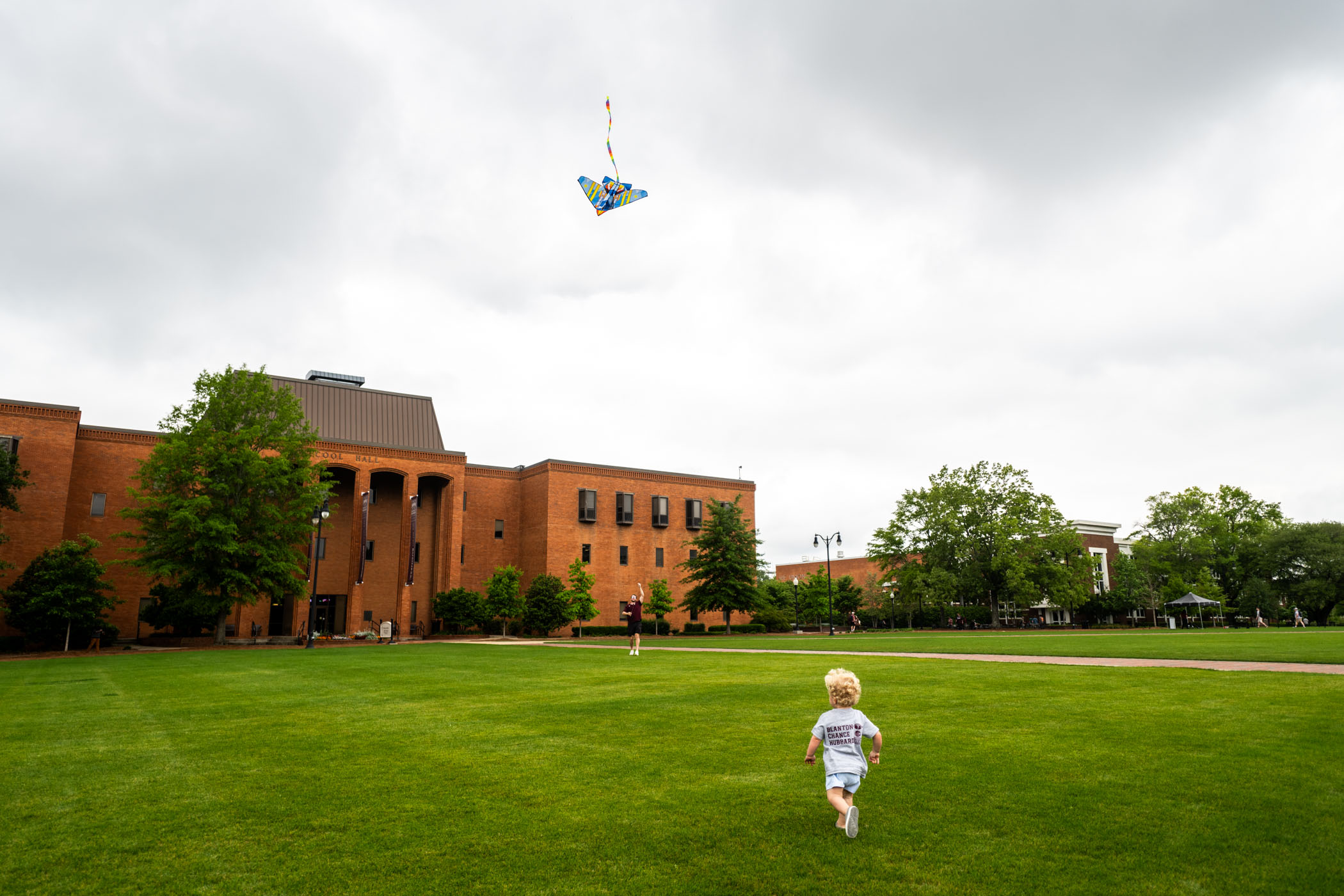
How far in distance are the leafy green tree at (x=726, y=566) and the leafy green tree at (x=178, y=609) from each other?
28.3 m

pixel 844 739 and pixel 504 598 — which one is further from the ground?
pixel 504 598

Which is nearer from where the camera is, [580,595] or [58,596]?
[58,596]

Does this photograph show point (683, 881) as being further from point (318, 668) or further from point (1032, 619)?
point (1032, 619)

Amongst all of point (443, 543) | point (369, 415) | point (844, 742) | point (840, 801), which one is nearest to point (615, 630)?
point (443, 543)

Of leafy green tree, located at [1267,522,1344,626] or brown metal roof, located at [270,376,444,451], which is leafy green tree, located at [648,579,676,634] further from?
leafy green tree, located at [1267,522,1344,626]

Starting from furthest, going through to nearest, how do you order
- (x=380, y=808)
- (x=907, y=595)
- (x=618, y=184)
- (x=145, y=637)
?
(x=907, y=595) < (x=145, y=637) < (x=618, y=184) < (x=380, y=808)

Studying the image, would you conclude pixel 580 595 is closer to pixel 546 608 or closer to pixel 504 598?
pixel 546 608

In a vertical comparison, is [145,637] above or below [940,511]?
below

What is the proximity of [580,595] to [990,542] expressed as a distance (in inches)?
1220

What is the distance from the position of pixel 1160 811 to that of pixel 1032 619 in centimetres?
8383

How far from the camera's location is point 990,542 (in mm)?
60312

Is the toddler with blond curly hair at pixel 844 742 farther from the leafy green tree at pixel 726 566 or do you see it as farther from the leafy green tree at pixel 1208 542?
the leafy green tree at pixel 1208 542

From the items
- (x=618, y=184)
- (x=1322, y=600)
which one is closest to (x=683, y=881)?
(x=618, y=184)

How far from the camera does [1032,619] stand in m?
81.3
